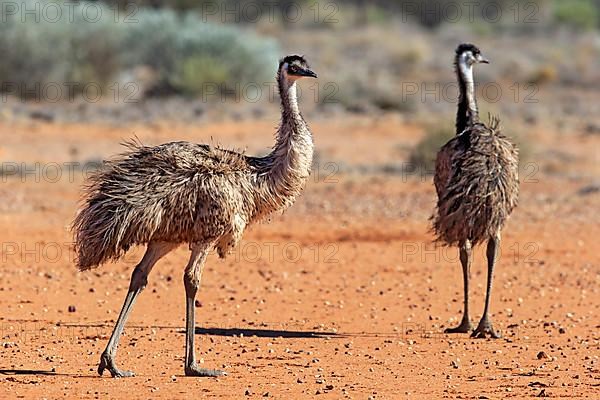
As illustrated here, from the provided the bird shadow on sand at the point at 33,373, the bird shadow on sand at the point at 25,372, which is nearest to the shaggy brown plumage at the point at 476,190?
the bird shadow on sand at the point at 33,373

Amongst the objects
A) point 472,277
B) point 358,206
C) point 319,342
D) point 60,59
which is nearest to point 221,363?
point 319,342

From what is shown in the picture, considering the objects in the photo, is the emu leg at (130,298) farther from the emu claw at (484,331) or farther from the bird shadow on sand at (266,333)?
the emu claw at (484,331)

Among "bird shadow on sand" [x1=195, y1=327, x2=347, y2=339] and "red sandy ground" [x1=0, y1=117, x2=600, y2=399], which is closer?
"red sandy ground" [x1=0, y1=117, x2=600, y2=399]

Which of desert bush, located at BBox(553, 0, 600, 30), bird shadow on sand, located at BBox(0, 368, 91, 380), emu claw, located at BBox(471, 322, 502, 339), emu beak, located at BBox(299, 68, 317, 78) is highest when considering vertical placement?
desert bush, located at BBox(553, 0, 600, 30)

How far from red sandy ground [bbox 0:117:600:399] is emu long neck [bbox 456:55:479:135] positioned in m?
1.72

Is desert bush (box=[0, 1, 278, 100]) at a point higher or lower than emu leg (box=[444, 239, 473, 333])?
higher

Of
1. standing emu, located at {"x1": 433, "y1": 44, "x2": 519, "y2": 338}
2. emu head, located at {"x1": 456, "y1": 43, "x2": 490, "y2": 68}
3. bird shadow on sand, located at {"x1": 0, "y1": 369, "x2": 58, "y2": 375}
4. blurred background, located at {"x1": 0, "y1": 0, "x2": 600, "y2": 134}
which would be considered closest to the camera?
bird shadow on sand, located at {"x1": 0, "y1": 369, "x2": 58, "y2": 375}

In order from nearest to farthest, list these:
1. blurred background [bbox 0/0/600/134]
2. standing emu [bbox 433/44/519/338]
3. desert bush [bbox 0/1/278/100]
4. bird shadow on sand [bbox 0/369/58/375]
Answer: bird shadow on sand [bbox 0/369/58/375] < standing emu [bbox 433/44/519/338] < blurred background [bbox 0/0/600/134] < desert bush [bbox 0/1/278/100]

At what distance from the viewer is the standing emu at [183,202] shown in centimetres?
781

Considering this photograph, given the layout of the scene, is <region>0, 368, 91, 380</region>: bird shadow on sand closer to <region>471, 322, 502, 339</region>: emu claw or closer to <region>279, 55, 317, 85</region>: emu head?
<region>279, 55, 317, 85</region>: emu head

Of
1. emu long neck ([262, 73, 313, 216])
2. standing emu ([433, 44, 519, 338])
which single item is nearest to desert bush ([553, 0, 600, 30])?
standing emu ([433, 44, 519, 338])

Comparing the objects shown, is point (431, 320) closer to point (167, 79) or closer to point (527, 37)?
point (167, 79)

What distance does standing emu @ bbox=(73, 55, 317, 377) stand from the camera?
7809 millimetres

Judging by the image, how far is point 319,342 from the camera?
30.7 ft
